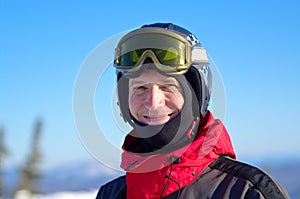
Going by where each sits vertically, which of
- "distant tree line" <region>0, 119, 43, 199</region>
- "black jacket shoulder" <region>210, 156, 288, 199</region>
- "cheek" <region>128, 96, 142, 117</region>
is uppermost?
"cheek" <region>128, 96, 142, 117</region>

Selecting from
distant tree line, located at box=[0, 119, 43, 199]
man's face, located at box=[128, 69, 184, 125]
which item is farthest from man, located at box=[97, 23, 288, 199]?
distant tree line, located at box=[0, 119, 43, 199]

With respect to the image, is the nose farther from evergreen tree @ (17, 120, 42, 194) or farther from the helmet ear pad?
evergreen tree @ (17, 120, 42, 194)

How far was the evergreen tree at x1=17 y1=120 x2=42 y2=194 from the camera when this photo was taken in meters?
22.3

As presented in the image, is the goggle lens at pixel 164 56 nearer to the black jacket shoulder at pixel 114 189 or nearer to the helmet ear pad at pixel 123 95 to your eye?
the helmet ear pad at pixel 123 95

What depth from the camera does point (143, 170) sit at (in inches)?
94.0

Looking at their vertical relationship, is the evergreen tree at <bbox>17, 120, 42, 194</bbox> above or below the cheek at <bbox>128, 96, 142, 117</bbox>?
below

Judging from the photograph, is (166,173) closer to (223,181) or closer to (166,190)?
(166,190)

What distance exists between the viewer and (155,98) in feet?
7.71

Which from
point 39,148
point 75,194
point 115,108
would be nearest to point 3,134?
point 39,148

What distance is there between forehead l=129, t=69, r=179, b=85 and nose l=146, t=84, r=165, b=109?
0.13 feet

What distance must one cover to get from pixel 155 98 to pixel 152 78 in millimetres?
108

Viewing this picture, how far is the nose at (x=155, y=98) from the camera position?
235 centimetres

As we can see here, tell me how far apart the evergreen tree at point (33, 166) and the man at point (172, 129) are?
2016cm

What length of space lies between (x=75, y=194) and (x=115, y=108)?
23.1 m
